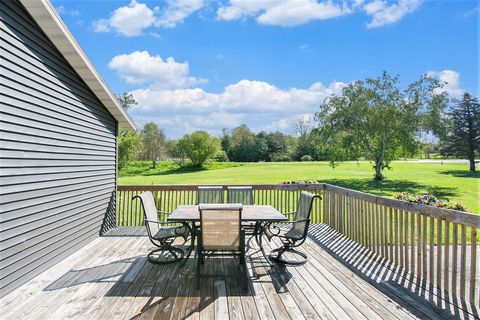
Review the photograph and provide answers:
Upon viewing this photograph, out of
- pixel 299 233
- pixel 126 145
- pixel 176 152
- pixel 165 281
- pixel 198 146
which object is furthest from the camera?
pixel 176 152

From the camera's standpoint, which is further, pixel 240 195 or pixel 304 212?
pixel 240 195

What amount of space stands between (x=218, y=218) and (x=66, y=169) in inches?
112

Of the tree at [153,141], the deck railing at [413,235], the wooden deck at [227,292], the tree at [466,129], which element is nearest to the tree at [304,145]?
the tree at [466,129]

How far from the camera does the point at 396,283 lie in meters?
3.61

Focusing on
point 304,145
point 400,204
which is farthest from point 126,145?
point 304,145

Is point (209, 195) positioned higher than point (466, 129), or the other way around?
point (466, 129)

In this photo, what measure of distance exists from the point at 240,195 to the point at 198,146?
87.1ft

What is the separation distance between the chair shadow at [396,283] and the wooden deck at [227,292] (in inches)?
0.4

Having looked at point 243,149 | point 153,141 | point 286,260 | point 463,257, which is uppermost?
point 153,141

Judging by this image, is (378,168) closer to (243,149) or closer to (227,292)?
(227,292)

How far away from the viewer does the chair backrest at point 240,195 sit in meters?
6.01

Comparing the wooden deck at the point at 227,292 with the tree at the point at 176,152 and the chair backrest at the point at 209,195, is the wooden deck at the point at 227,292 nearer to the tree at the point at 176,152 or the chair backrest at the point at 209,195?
the chair backrest at the point at 209,195

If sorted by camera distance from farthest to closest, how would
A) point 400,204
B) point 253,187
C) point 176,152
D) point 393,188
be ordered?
point 176,152, point 393,188, point 253,187, point 400,204

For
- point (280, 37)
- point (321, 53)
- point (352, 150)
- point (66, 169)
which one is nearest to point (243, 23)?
point (280, 37)
